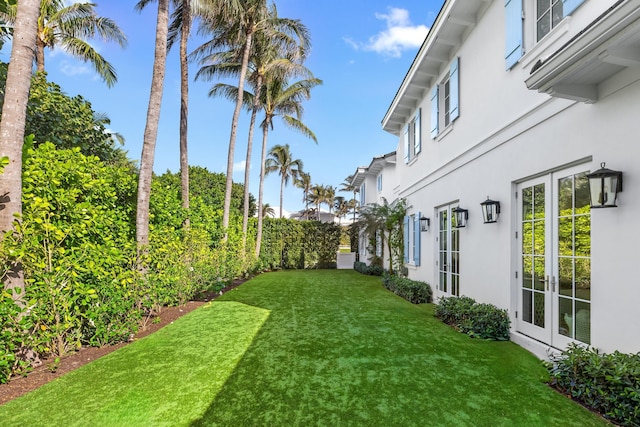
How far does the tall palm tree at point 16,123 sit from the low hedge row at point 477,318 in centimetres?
613

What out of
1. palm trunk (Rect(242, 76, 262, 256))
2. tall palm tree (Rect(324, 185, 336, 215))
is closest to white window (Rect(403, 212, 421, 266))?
palm trunk (Rect(242, 76, 262, 256))

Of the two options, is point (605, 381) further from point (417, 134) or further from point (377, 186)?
point (377, 186)

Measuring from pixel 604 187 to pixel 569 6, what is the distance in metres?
2.38

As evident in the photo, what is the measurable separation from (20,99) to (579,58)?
612 centimetres

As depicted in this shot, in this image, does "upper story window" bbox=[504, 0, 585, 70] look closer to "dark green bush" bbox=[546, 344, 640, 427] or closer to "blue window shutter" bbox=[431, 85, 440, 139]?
"blue window shutter" bbox=[431, 85, 440, 139]

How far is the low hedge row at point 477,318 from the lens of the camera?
5016 mm

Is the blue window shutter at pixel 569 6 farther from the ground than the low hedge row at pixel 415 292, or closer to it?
farther from the ground

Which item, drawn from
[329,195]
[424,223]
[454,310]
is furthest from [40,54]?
[329,195]

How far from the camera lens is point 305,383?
3.57m

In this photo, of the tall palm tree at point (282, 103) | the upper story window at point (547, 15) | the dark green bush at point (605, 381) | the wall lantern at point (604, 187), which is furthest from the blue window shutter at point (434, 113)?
the tall palm tree at point (282, 103)

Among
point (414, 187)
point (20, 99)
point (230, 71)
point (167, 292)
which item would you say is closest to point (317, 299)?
point (167, 292)

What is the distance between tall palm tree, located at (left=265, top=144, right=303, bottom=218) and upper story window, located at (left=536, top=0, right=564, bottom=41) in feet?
72.9

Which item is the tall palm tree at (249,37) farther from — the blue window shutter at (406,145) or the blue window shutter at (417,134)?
the blue window shutter at (417,134)

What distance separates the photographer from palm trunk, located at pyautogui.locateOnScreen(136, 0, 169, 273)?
18.9 feet
